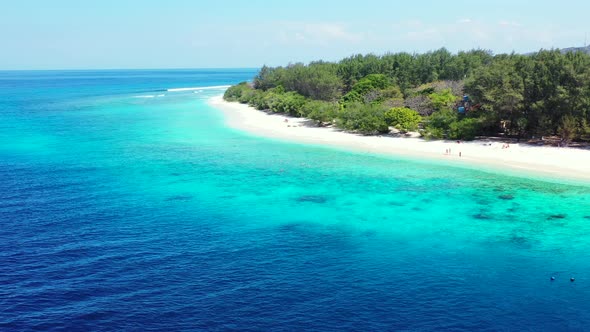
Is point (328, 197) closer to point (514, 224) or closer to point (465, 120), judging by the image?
point (514, 224)

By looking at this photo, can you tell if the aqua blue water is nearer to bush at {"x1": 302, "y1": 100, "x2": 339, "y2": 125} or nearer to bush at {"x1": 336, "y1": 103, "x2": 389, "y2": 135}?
bush at {"x1": 336, "y1": 103, "x2": 389, "y2": 135}

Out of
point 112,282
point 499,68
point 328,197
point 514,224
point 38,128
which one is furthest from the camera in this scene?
point 38,128

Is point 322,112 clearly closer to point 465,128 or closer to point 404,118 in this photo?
point 404,118

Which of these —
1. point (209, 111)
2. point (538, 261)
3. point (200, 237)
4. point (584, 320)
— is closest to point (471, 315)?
point (584, 320)

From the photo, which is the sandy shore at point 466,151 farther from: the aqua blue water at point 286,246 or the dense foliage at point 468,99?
the aqua blue water at point 286,246

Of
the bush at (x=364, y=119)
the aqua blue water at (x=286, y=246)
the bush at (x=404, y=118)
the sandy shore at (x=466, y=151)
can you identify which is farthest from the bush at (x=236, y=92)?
the aqua blue water at (x=286, y=246)

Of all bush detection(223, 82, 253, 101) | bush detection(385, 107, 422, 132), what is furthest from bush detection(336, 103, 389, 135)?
bush detection(223, 82, 253, 101)
